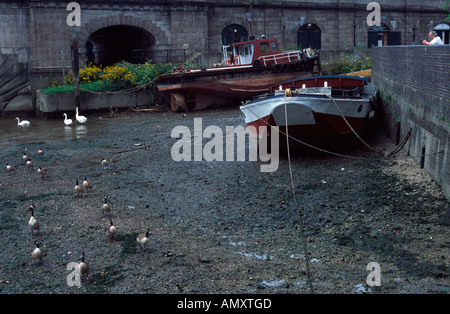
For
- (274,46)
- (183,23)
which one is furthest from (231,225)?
(183,23)

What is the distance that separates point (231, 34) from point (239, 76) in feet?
29.6

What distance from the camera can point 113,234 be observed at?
6.89 m

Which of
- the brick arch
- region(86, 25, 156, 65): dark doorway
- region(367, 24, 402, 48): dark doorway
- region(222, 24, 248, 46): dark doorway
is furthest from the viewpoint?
region(367, 24, 402, 48): dark doorway

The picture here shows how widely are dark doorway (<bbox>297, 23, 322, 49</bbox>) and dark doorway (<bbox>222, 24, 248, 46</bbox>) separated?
3994 mm

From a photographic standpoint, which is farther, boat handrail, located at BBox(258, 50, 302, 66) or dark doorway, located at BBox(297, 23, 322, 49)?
dark doorway, located at BBox(297, 23, 322, 49)

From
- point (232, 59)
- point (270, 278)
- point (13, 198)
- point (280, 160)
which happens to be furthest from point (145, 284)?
point (232, 59)

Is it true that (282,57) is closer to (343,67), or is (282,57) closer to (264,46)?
(264,46)

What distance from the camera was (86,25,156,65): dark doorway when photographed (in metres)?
27.8

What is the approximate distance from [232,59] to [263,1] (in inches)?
325

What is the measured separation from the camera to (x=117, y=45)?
99.2 feet

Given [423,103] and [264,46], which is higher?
[264,46]

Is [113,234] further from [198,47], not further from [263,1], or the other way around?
[263,1]

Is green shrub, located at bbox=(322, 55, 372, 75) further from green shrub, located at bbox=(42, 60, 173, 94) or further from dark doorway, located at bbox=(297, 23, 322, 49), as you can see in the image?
green shrub, located at bbox=(42, 60, 173, 94)

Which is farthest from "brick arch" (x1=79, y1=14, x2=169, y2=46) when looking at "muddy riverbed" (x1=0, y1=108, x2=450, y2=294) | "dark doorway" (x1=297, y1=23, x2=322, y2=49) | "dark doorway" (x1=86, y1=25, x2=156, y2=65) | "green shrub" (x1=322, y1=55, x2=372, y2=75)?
"muddy riverbed" (x1=0, y1=108, x2=450, y2=294)
